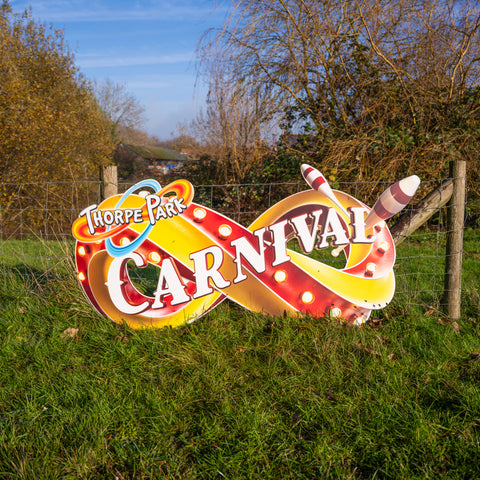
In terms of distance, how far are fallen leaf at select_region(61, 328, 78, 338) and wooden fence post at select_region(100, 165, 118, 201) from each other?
1.37 m

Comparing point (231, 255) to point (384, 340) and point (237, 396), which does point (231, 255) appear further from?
point (384, 340)

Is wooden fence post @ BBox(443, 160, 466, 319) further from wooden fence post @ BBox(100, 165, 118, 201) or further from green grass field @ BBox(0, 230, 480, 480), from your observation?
wooden fence post @ BBox(100, 165, 118, 201)

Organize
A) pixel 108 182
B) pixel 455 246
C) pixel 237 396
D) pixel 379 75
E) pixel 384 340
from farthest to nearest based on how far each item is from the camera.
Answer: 1. pixel 379 75
2. pixel 108 182
3. pixel 455 246
4. pixel 384 340
5. pixel 237 396

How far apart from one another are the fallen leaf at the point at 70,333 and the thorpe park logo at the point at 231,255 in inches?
11.9

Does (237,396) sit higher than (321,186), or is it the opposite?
(321,186)

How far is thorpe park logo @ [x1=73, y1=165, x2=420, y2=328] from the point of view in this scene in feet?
12.8

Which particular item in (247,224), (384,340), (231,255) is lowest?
(384,340)

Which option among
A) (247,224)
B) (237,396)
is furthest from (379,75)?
(237,396)

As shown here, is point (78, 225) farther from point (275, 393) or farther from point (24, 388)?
point (275, 393)

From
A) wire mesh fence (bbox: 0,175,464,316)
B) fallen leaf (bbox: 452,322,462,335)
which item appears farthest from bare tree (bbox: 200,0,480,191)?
fallen leaf (bbox: 452,322,462,335)

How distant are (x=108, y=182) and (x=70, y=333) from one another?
1562 millimetres

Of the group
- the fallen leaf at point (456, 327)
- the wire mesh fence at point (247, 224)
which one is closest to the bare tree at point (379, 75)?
the wire mesh fence at point (247, 224)

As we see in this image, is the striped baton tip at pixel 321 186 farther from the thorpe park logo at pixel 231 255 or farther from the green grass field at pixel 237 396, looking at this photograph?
the green grass field at pixel 237 396

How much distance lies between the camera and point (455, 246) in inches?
165
